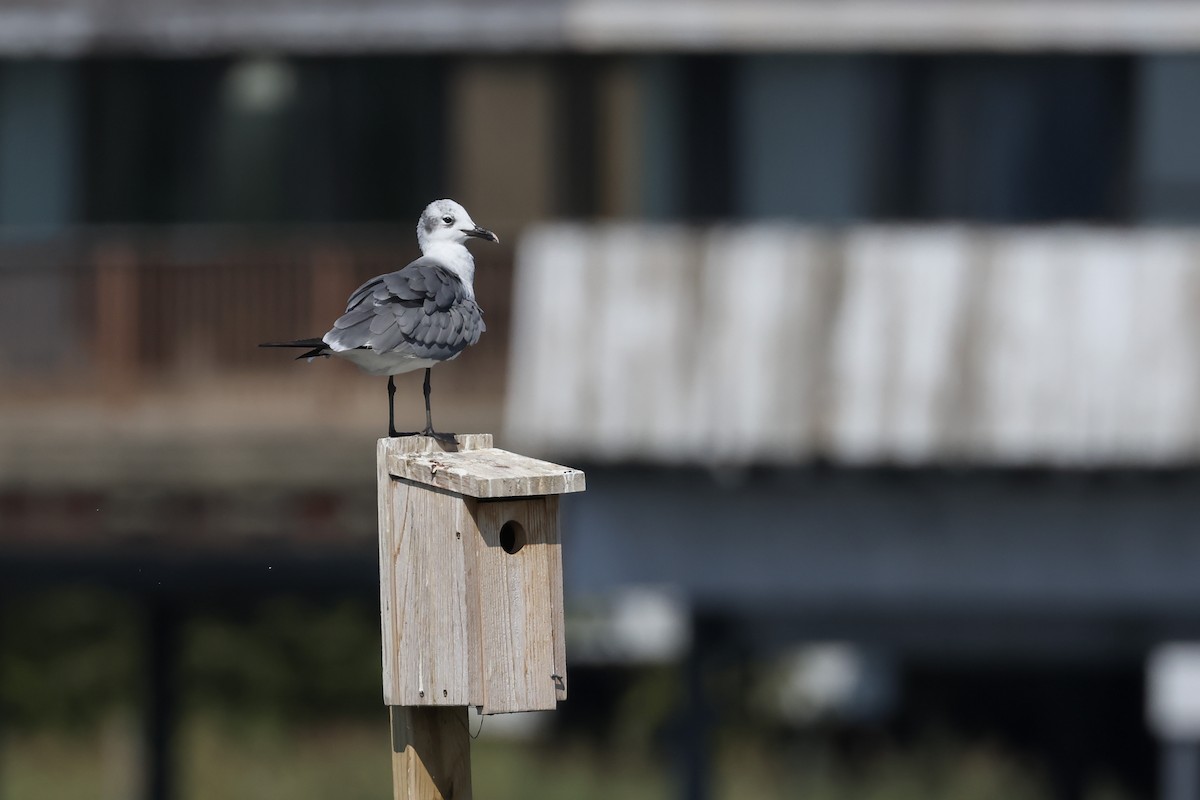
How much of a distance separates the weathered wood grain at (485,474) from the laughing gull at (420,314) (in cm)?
13

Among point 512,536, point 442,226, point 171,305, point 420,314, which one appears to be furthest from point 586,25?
point 420,314

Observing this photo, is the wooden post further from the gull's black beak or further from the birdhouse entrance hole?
the gull's black beak

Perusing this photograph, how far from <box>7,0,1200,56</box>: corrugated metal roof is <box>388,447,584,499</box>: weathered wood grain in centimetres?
1074

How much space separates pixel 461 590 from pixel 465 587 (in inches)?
0.6

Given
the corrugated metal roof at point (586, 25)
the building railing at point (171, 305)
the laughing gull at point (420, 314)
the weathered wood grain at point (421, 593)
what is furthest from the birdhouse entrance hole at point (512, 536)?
the corrugated metal roof at point (586, 25)

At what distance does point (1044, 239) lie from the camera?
49.6 feet

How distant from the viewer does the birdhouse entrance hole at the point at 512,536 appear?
6.43 metres

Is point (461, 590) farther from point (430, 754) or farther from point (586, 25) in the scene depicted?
point (586, 25)

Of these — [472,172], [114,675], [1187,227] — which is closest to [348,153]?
[472,172]

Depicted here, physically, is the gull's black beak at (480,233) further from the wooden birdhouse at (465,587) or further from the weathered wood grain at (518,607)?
the weathered wood grain at (518,607)

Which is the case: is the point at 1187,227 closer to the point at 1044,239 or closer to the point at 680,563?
the point at 1044,239

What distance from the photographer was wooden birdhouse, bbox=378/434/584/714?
6.32 m

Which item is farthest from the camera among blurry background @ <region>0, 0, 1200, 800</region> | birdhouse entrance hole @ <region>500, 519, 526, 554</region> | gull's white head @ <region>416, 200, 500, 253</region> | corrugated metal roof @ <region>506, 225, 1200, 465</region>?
blurry background @ <region>0, 0, 1200, 800</region>

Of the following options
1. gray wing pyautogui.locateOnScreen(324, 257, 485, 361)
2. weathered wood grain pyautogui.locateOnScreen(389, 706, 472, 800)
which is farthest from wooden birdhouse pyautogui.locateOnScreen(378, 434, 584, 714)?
gray wing pyautogui.locateOnScreen(324, 257, 485, 361)
